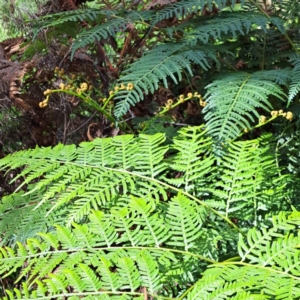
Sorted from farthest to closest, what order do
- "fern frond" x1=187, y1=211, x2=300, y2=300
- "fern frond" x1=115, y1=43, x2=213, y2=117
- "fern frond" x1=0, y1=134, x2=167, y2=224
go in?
"fern frond" x1=115, y1=43, x2=213, y2=117
"fern frond" x1=0, y1=134, x2=167, y2=224
"fern frond" x1=187, y1=211, x2=300, y2=300

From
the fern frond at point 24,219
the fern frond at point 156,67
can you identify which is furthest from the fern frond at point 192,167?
the fern frond at point 24,219

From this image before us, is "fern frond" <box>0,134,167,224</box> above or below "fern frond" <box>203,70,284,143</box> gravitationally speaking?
below

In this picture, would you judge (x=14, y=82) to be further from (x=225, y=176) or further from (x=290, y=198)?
(x=290, y=198)

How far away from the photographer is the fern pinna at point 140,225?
70 centimetres

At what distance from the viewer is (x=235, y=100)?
981 mm

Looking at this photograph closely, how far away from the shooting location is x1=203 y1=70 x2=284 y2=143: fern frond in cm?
95

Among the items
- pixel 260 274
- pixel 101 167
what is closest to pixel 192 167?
pixel 101 167

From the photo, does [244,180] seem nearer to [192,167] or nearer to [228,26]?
[192,167]

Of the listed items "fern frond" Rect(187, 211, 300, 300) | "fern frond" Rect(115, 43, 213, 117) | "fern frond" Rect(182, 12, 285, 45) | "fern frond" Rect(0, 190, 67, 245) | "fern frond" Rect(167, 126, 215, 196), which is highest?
"fern frond" Rect(182, 12, 285, 45)

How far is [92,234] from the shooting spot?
2.57 feet

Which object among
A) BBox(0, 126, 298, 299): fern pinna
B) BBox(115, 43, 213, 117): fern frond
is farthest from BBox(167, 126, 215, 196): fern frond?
BBox(115, 43, 213, 117): fern frond

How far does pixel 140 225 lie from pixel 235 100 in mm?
375

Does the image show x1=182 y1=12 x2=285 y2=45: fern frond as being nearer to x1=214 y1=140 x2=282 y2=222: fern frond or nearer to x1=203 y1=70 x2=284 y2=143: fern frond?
x1=203 y1=70 x2=284 y2=143: fern frond

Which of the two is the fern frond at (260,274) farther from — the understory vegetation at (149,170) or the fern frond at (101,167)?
the fern frond at (101,167)
